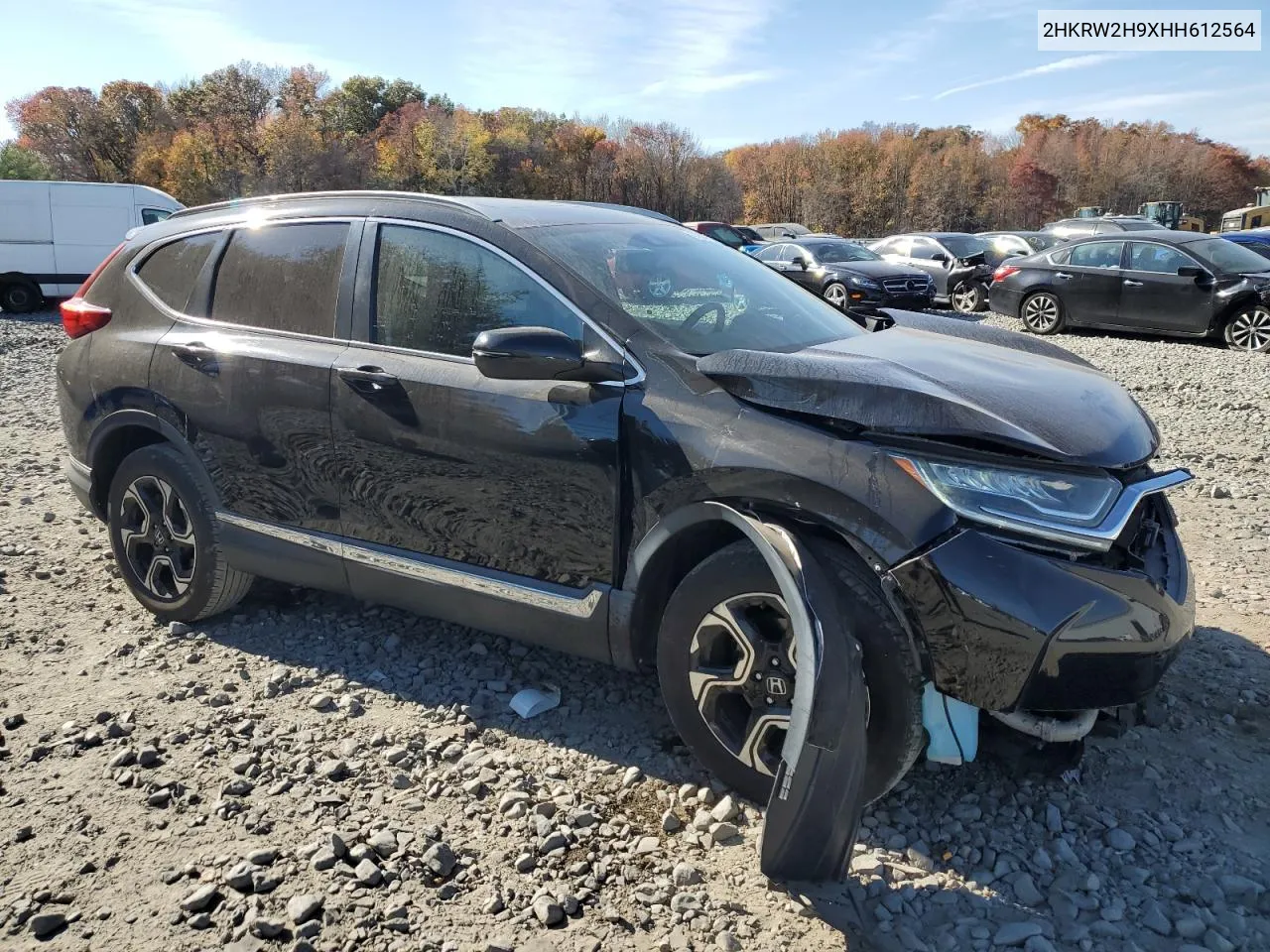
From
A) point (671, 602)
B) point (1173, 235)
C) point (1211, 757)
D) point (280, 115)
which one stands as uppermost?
point (280, 115)

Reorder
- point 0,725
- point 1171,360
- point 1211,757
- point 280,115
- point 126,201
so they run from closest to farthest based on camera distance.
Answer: point 1211,757, point 0,725, point 1171,360, point 126,201, point 280,115

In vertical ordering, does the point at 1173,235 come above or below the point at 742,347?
above

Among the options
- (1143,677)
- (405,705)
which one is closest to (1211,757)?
(1143,677)

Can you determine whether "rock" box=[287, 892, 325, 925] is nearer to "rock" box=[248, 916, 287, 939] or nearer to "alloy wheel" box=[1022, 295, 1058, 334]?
"rock" box=[248, 916, 287, 939]

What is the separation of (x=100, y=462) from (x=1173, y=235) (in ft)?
44.9

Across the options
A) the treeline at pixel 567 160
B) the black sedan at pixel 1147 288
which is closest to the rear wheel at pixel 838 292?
the black sedan at pixel 1147 288

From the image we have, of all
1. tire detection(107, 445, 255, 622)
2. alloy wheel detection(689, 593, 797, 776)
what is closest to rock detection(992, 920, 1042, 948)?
alloy wheel detection(689, 593, 797, 776)

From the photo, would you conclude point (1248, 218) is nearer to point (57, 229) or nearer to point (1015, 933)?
point (57, 229)

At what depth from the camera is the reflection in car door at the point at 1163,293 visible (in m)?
11.8

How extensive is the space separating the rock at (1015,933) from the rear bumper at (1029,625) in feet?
1.79

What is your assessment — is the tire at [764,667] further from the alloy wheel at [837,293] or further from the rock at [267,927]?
the alloy wheel at [837,293]

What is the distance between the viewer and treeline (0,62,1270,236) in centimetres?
5375

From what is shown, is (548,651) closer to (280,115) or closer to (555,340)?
(555,340)

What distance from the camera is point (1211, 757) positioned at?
9.77 feet
